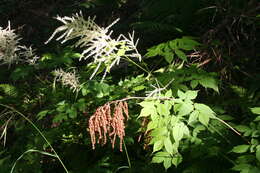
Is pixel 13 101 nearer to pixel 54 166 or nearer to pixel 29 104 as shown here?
pixel 29 104

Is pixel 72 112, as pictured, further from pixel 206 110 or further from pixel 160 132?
pixel 206 110

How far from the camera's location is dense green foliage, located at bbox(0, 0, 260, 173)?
1.91 metres

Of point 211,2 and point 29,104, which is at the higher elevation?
point 211,2

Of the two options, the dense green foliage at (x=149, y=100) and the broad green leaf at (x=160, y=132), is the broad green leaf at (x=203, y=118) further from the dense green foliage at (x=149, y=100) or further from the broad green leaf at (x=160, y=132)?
the broad green leaf at (x=160, y=132)

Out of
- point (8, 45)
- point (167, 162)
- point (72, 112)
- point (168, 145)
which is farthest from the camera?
point (8, 45)

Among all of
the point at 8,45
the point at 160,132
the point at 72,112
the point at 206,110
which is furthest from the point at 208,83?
the point at 8,45

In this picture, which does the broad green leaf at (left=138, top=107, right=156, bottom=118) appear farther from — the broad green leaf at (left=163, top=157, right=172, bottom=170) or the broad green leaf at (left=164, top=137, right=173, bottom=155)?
the broad green leaf at (left=163, top=157, right=172, bottom=170)

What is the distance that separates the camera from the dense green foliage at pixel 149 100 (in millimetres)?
1907

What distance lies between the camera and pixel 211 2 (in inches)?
168

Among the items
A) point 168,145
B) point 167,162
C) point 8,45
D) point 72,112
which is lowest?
point 167,162

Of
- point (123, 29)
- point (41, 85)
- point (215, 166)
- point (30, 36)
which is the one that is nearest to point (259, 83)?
point (215, 166)

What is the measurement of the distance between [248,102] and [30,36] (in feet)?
22.5

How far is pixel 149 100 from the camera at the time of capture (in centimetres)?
204

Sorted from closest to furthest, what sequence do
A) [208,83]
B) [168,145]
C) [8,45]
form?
[168,145]
[208,83]
[8,45]
